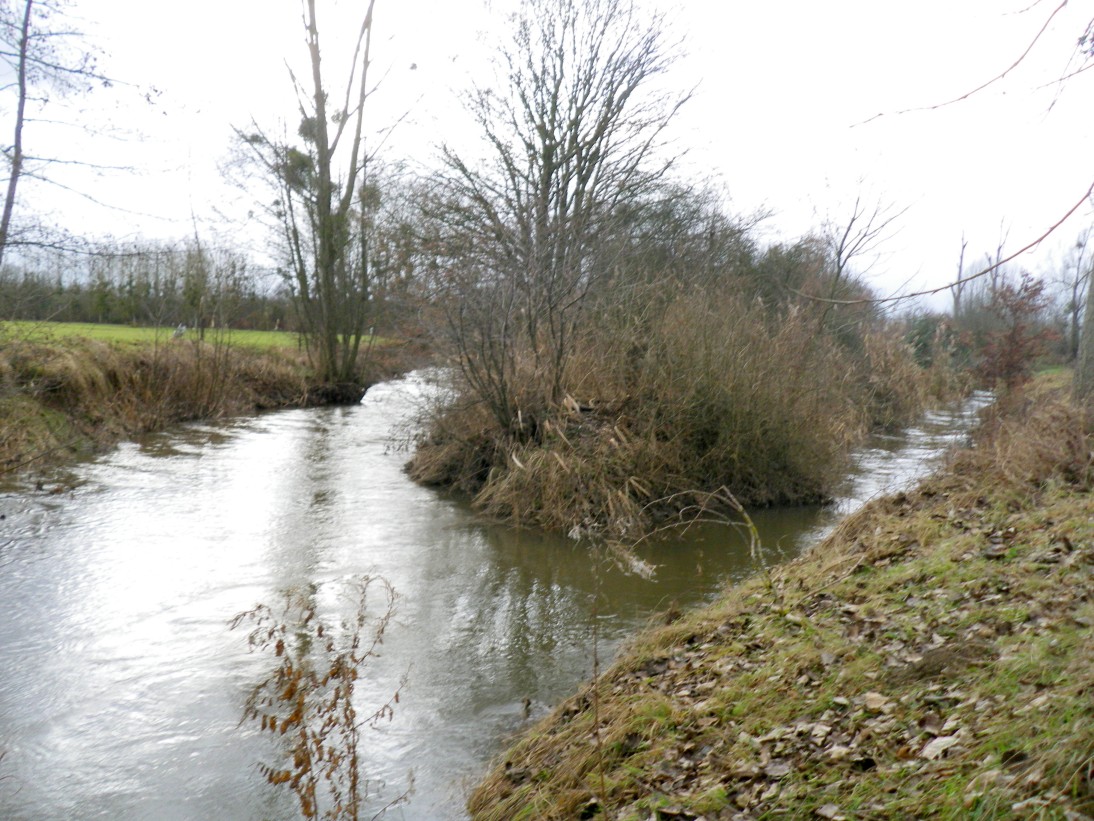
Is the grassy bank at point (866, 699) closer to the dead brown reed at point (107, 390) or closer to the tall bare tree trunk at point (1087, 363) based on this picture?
the tall bare tree trunk at point (1087, 363)

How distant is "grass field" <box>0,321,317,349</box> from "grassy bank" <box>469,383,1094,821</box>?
9.98 meters

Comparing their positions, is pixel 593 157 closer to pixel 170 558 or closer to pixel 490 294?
pixel 490 294

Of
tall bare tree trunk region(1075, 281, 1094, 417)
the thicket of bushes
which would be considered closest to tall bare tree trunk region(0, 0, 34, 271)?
the thicket of bushes

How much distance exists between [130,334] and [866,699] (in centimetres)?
2426

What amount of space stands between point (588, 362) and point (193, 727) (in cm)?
830

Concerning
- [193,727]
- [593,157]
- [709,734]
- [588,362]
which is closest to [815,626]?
[709,734]

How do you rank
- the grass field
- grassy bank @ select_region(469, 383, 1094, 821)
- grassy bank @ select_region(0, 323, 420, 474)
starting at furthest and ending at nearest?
grassy bank @ select_region(0, 323, 420, 474), the grass field, grassy bank @ select_region(469, 383, 1094, 821)

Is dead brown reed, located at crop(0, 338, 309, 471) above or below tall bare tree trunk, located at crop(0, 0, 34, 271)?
below

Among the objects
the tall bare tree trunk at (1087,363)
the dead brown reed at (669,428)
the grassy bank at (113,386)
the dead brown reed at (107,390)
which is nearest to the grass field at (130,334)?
the grassy bank at (113,386)

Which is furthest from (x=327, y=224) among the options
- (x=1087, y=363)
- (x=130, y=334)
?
(x=1087, y=363)

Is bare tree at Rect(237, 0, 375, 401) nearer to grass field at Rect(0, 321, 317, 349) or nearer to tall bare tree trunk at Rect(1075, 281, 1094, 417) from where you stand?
grass field at Rect(0, 321, 317, 349)

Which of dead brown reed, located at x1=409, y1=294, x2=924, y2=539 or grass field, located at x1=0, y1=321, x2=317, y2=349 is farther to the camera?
grass field, located at x1=0, y1=321, x2=317, y2=349

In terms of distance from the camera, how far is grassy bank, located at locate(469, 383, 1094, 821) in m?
3.53

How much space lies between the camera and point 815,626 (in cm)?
555
